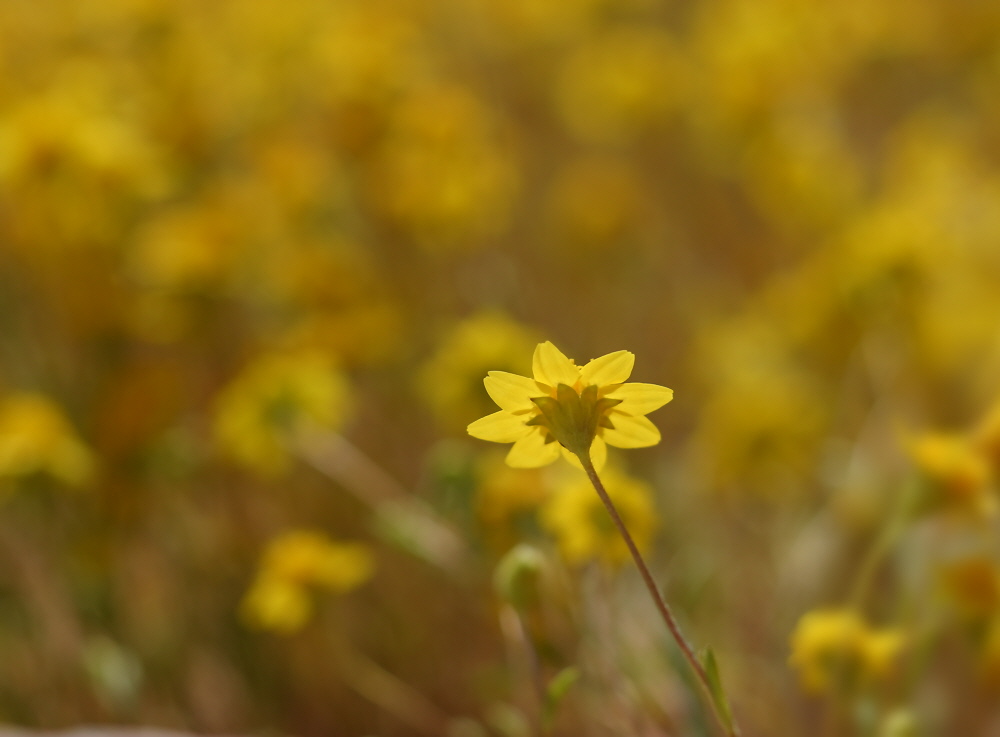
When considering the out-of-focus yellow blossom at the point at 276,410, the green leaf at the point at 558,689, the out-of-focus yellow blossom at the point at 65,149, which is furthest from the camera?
the out-of-focus yellow blossom at the point at 65,149

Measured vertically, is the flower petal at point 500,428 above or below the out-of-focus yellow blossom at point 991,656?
below

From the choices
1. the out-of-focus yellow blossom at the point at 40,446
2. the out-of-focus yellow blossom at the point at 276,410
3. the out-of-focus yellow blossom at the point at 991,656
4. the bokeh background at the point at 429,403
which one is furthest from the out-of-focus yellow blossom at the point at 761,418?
the out-of-focus yellow blossom at the point at 40,446

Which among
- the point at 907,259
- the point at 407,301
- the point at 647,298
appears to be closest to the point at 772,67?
the point at 647,298

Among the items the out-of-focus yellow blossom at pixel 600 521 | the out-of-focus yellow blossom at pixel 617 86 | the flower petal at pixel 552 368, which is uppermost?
the out-of-focus yellow blossom at pixel 617 86

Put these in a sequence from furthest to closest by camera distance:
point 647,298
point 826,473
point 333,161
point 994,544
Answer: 1. point 647,298
2. point 333,161
3. point 826,473
4. point 994,544

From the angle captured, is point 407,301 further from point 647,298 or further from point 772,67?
point 772,67

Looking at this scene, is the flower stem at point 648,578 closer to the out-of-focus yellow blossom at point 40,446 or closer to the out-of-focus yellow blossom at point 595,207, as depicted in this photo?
the out-of-focus yellow blossom at point 40,446
